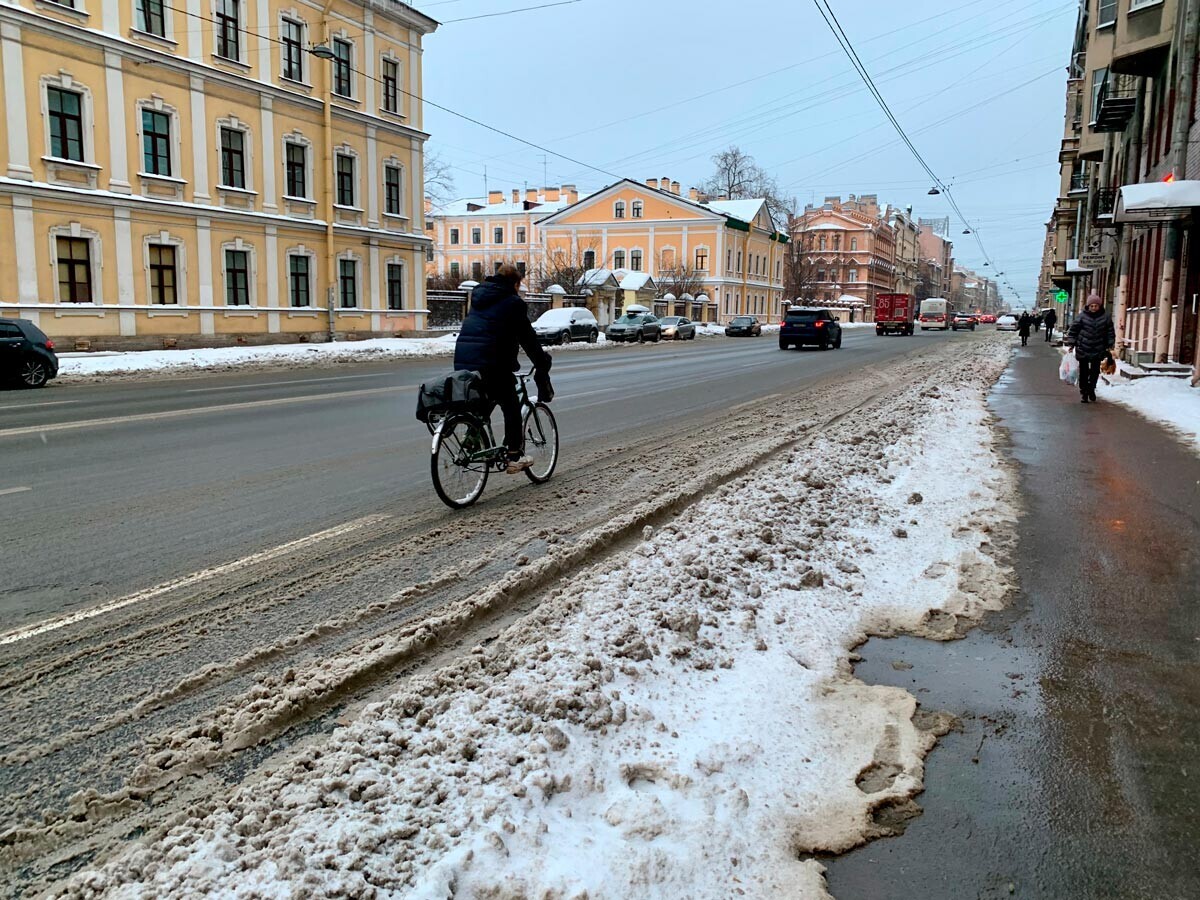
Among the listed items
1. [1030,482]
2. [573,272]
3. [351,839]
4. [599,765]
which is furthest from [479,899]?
[573,272]

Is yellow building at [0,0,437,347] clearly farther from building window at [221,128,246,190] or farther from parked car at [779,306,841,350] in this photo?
parked car at [779,306,841,350]

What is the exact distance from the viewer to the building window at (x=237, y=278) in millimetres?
30359

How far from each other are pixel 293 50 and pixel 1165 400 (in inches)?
1228

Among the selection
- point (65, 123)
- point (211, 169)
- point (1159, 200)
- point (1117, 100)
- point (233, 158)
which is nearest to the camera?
point (1159, 200)

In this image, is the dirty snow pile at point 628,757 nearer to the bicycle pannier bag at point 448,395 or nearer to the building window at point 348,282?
the bicycle pannier bag at point 448,395

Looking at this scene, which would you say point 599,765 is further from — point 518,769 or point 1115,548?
point 1115,548

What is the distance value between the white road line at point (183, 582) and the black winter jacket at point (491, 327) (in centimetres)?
157

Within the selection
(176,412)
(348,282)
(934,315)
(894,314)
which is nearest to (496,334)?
(176,412)

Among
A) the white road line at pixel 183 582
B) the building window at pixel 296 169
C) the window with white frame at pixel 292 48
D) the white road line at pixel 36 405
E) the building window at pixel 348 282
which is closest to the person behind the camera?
the white road line at pixel 183 582

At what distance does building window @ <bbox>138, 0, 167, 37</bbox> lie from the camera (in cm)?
2675

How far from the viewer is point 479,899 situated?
229cm

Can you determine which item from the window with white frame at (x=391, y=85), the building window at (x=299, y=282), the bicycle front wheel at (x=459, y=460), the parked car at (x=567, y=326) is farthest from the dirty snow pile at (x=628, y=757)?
the window with white frame at (x=391, y=85)

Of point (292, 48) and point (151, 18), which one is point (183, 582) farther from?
point (292, 48)

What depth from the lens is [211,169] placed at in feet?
96.4
